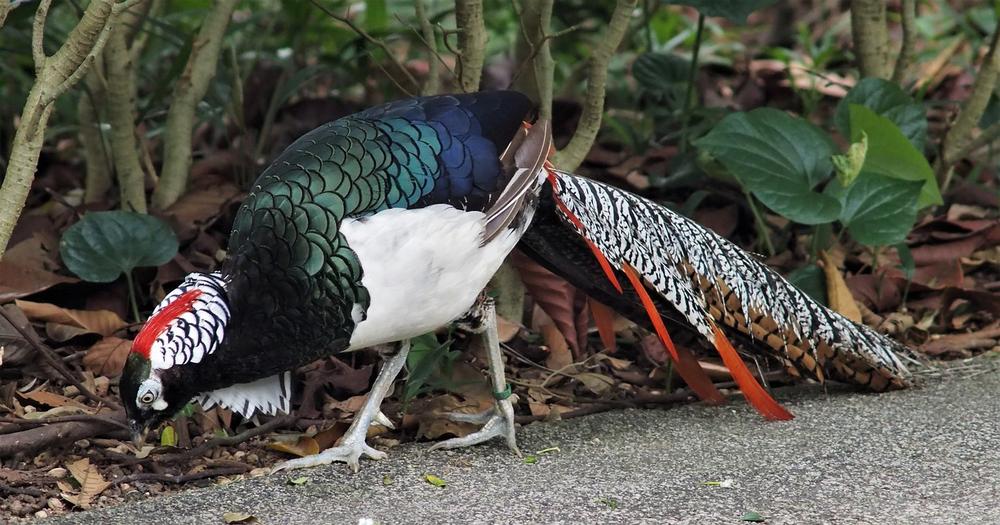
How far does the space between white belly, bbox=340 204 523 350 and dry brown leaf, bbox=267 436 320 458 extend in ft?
1.40

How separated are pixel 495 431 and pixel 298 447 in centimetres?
52

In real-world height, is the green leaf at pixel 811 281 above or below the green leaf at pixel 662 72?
below

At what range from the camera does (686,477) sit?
2875 millimetres

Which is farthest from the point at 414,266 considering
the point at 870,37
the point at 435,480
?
the point at 870,37

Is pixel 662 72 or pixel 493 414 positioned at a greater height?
pixel 662 72

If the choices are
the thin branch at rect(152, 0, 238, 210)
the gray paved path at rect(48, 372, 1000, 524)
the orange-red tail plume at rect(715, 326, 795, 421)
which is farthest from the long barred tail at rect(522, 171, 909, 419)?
the thin branch at rect(152, 0, 238, 210)

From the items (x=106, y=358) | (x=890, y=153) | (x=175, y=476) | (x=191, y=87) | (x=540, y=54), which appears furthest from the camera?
(x=191, y=87)

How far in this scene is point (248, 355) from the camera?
2.73 metres

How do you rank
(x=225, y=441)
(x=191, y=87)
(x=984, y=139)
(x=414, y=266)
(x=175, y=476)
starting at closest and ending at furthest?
(x=414, y=266) → (x=175, y=476) → (x=225, y=441) → (x=191, y=87) → (x=984, y=139)

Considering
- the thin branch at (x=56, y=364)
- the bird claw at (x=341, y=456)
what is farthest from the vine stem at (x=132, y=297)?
the bird claw at (x=341, y=456)

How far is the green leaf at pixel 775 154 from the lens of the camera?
377cm

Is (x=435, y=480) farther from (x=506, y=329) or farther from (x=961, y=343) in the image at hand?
(x=961, y=343)

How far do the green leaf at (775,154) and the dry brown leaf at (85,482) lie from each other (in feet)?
6.73

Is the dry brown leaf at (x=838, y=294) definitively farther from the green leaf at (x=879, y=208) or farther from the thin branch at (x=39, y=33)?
the thin branch at (x=39, y=33)
